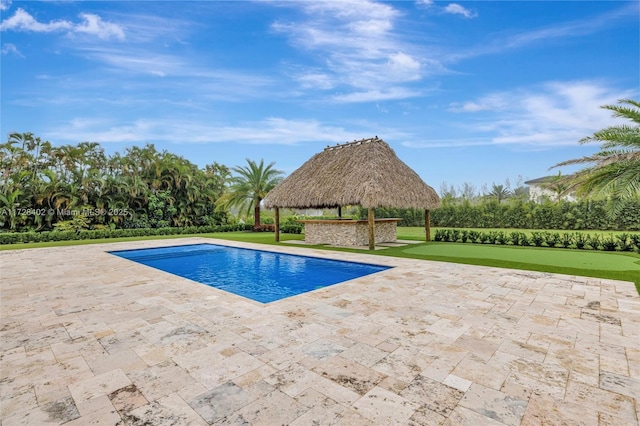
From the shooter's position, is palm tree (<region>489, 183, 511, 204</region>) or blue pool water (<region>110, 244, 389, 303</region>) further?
palm tree (<region>489, 183, 511, 204</region>)

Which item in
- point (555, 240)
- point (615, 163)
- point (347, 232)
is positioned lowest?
point (555, 240)

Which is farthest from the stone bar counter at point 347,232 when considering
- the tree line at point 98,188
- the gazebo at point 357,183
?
the tree line at point 98,188

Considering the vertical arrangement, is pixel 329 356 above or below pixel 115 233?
below

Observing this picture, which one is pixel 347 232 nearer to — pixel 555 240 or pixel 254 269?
pixel 254 269

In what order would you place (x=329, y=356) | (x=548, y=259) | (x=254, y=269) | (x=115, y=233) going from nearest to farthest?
(x=329, y=356) → (x=548, y=259) → (x=254, y=269) → (x=115, y=233)

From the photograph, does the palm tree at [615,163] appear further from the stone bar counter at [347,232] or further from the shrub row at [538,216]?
the shrub row at [538,216]

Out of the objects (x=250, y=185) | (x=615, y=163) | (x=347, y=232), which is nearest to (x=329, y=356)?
(x=615, y=163)

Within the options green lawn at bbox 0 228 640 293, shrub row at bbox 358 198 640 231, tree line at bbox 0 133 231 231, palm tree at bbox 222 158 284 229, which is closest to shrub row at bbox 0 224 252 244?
tree line at bbox 0 133 231 231

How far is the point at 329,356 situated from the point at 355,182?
8322mm

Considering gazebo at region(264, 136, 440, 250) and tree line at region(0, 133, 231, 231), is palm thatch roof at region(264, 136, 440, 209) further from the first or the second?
tree line at region(0, 133, 231, 231)

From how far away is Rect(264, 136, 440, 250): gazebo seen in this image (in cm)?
1033

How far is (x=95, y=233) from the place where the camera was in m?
15.6

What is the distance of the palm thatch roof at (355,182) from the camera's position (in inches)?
410

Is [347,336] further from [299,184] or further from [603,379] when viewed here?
[299,184]
